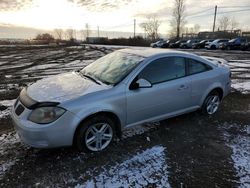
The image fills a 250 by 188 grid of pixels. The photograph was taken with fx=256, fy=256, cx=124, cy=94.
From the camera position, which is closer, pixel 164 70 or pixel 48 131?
pixel 48 131

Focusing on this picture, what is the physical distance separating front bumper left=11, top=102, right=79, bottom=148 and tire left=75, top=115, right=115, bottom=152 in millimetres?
171

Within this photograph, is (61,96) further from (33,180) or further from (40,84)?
(33,180)

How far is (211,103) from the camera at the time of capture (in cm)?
579

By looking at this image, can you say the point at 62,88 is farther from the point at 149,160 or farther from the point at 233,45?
the point at 233,45

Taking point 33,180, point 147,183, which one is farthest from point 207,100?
point 33,180

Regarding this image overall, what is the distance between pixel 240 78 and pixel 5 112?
8.85m

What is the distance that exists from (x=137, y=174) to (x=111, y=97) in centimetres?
124

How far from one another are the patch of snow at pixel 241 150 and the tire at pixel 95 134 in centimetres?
200

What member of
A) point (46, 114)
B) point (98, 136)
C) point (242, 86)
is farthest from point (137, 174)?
point (242, 86)

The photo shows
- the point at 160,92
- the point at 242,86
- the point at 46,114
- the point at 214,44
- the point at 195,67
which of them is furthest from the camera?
the point at 214,44

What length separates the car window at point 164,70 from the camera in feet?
15.0

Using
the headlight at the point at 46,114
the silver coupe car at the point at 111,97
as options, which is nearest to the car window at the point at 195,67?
the silver coupe car at the point at 111,97

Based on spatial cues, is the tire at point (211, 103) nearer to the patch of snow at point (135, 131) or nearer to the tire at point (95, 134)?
the patch of snow at point (135, 131)

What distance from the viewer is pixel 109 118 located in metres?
4.18
